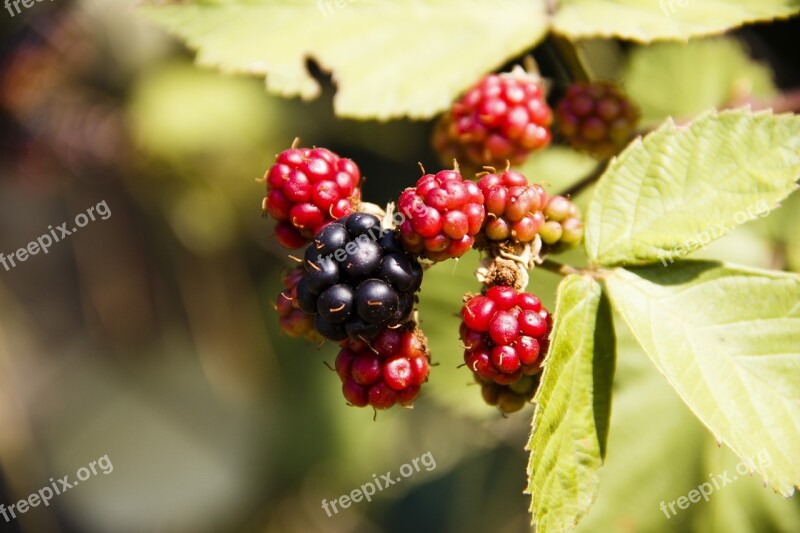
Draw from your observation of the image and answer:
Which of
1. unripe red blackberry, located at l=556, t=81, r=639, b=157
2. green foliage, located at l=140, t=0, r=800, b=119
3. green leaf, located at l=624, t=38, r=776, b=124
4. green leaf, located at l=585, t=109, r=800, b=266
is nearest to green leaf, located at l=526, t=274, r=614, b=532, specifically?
green leaf, located at l=585, t=109, r=800, b=266

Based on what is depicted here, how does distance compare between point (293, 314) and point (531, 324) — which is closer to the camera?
point (531, 324)

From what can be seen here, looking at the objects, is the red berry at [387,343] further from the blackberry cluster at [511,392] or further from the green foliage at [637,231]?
the green foliage at [637,231]

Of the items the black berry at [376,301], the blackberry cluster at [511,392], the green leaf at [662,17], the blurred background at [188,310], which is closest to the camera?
the black berry at [376,301]

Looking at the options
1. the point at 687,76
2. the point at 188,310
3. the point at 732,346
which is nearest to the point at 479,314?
the point at 732,346

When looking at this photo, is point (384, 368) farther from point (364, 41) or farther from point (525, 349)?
point (364, 41)

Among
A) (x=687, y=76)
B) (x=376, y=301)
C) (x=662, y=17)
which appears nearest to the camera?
(x=376, y=301)

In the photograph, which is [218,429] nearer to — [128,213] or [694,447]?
[128,213]

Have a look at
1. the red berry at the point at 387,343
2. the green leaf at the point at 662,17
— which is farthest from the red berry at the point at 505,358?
the green leaf at the point at 662,17
